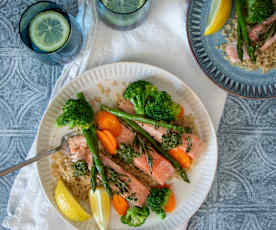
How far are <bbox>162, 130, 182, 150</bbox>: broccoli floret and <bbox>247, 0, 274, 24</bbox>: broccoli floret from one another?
47.0 inches

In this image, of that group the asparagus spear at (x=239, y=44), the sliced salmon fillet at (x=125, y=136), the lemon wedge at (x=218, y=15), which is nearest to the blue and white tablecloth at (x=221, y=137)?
the asparagus spear at (x=239, y=44)

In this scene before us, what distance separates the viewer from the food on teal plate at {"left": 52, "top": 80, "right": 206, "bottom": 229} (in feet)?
8.29

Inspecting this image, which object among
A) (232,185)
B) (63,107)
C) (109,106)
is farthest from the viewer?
(232,185)

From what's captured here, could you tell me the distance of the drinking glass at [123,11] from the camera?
232 cm

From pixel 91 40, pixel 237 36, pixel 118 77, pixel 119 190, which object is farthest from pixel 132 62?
pixel 119 190

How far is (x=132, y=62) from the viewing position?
257 cm

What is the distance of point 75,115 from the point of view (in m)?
2.45

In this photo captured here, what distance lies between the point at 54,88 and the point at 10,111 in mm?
525

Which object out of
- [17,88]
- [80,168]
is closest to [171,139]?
[80,168]

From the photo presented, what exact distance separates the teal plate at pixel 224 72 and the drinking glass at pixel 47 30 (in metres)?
1.11

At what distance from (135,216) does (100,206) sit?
34 cm

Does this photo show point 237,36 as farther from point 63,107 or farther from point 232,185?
point 63,107

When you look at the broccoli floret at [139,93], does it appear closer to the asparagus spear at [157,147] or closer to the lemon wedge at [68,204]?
the asparagus spear at [157,147]

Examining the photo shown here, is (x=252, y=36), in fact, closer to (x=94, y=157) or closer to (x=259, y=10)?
(x=259, y=10)
